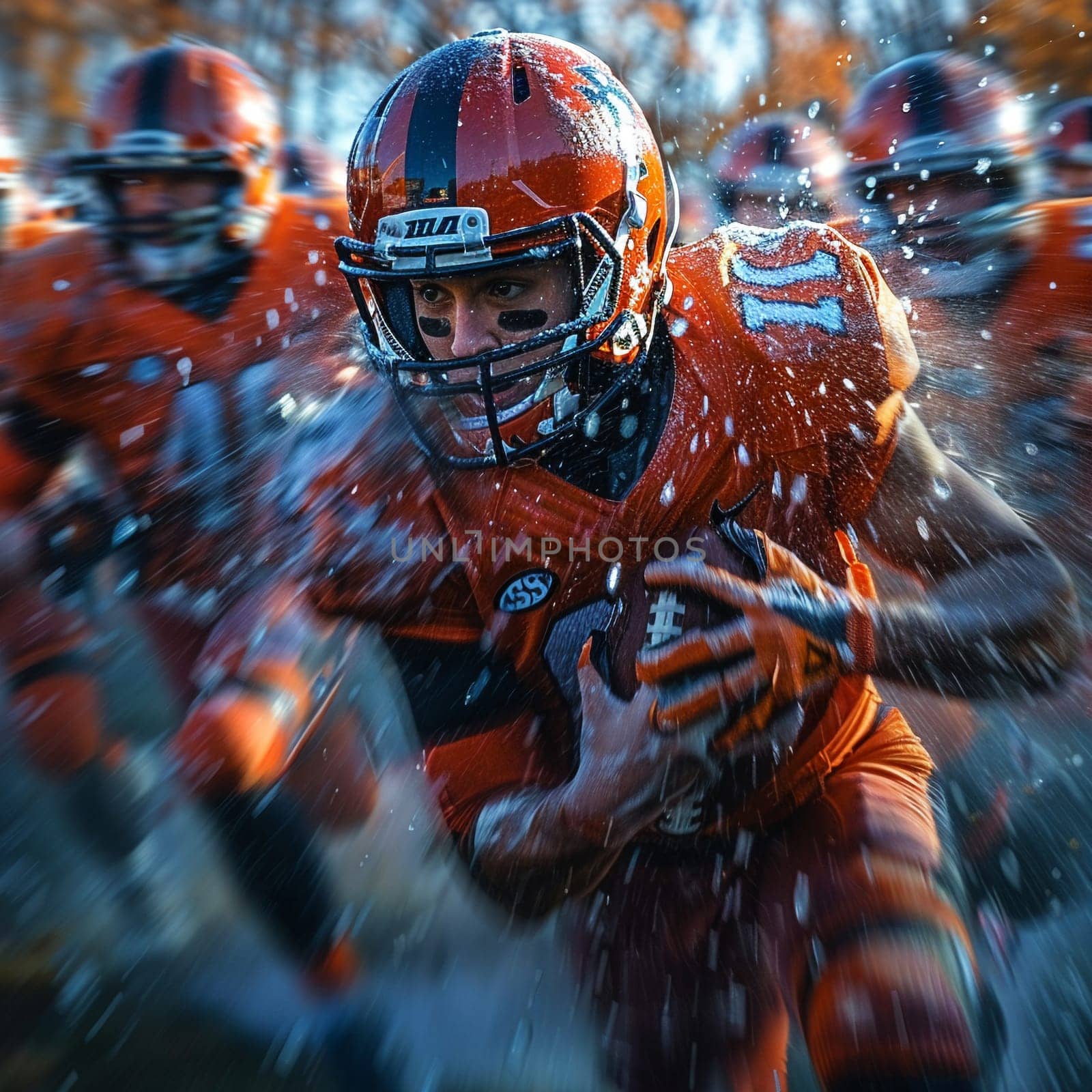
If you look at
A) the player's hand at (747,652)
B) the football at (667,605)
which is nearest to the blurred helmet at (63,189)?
the football at (667,605)

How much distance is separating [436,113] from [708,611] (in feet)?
4.05

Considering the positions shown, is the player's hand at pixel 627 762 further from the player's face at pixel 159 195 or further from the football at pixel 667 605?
the player's face at pixel 159 195

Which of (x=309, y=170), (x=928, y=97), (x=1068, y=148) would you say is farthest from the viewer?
(x=1068, y=148)

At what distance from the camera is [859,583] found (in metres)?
2.08

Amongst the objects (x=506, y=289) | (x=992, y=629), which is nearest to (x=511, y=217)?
(x=506, y=289)

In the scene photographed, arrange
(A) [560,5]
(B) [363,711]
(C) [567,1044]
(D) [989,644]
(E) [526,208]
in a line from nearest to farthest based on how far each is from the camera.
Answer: (D) [989,644] < (E) [526,208] < (C) [567,1044] < (B) [363,711] < (A) [560,5]

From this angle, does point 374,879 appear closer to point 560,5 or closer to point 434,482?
point 434,482

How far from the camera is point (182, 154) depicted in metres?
4.36

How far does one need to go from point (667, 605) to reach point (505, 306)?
772 millimetres

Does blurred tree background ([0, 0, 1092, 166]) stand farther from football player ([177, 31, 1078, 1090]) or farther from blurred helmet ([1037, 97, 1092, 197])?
football player ([177, 31, 1078, 1090])

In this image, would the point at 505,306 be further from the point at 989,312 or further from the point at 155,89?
the point at 155,89

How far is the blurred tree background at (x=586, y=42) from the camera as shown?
18.1ft

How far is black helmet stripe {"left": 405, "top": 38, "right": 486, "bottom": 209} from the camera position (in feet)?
6.61

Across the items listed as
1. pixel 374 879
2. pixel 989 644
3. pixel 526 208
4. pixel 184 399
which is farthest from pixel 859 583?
pixel 184 399
